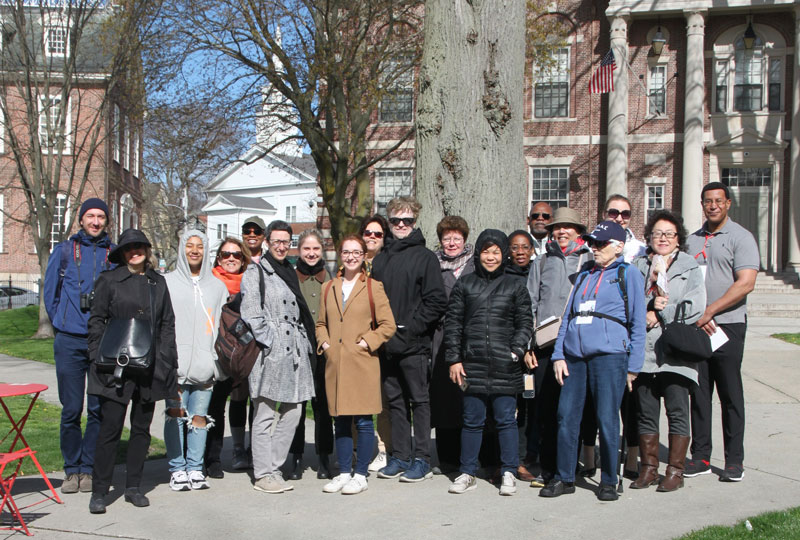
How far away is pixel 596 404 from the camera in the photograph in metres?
5.79

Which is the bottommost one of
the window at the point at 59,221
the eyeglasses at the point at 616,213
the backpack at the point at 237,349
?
the backpack at the point at 237,349

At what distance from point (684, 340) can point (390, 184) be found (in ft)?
83.0

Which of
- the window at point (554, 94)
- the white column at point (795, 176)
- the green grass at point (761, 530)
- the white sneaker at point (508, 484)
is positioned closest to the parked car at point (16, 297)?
the window at point (554, 94)

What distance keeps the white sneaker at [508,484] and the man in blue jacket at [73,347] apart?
3026 mm

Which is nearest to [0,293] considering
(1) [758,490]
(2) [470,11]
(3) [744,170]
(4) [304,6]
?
(4) [304,6]

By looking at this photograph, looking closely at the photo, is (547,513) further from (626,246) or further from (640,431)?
(626,246)

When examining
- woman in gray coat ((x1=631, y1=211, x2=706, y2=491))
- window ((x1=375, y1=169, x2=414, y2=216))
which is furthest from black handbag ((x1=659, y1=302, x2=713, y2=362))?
window ((x1=375, y1=169, x2=414, y2=216))

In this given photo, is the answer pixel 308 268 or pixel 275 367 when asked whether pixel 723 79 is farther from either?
pixel 275 367

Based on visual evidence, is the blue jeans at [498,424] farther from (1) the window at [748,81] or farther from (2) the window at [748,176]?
(1) the window at [748,81]

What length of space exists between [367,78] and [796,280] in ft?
53.1

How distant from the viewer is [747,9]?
93.2ft

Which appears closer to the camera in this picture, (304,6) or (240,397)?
(240,397)

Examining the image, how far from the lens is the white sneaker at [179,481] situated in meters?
6.08

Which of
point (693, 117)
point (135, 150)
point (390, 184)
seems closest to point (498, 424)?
point (693, 117)
